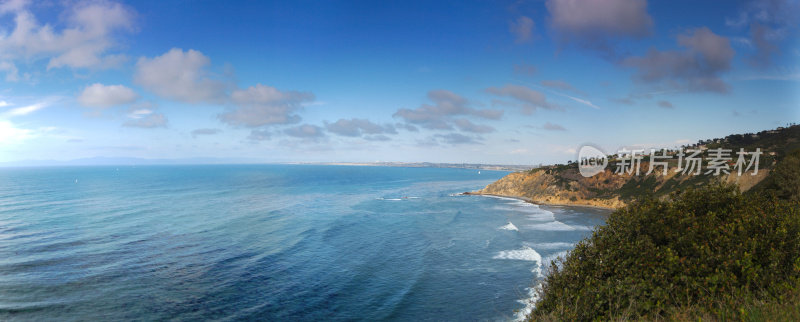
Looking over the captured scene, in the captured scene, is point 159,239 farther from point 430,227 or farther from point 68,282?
point 430,227

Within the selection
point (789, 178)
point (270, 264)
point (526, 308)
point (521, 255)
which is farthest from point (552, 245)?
point (270, 264)

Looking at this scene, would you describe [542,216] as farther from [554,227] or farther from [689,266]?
[689,266]

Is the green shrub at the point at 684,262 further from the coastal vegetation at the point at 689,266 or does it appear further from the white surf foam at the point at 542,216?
the white surf foam at the point at 542,216

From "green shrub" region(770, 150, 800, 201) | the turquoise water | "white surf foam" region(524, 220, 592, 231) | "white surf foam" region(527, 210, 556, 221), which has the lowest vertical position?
the turquoise water

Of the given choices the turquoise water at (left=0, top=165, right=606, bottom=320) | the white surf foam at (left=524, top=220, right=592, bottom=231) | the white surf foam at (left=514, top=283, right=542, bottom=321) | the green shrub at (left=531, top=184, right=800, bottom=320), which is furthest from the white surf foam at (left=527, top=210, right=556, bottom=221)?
the green shrub at (left=531, top=184, right=800, bottom=320)

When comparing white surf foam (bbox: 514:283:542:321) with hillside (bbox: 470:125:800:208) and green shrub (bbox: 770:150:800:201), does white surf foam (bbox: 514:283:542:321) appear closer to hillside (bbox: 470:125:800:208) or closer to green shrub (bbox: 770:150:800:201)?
green shrub (bbox: 770:150:800:201)

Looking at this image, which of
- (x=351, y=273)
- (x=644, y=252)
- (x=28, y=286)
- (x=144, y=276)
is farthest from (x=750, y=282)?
(x=28, y=286)
